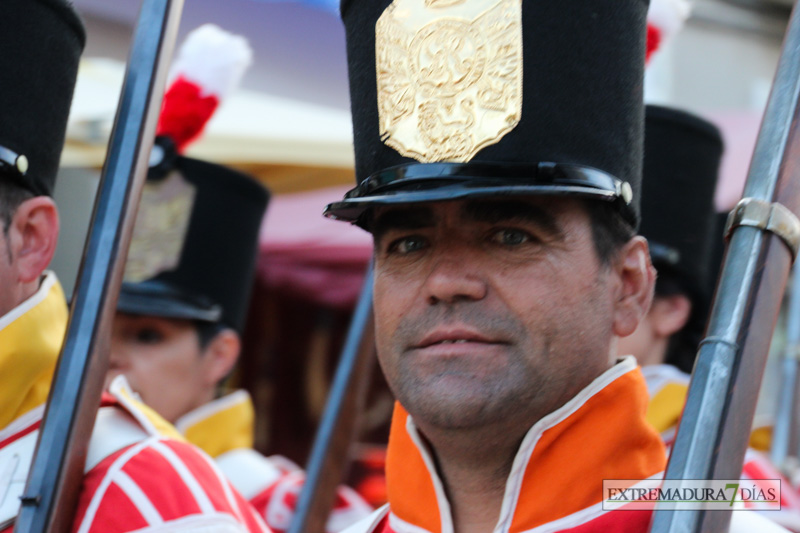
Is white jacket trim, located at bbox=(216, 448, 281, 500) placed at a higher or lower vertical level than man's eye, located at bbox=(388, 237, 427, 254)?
lower

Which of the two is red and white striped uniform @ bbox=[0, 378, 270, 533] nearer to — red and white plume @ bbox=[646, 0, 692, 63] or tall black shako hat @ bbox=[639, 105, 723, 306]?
red and white plume @ bbox=[646, 0, 692, 63]

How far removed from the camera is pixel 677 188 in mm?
3395

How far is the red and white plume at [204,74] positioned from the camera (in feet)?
11.3

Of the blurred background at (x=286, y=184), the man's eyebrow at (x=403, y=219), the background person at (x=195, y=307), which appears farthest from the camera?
the blurred background at (x=286, y=184)

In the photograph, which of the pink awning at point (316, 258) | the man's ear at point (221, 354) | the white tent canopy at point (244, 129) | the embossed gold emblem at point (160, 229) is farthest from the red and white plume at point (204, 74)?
the pink awning at point (316, 258)

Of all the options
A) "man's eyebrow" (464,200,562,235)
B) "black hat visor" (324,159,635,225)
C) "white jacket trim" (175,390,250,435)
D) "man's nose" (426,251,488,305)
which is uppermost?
"black hat visor" (324,159,635,225)

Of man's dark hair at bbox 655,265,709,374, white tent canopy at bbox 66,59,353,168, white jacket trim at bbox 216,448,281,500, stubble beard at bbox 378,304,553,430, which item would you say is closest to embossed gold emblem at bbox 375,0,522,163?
stubble beard at bbox 378,304,553,430

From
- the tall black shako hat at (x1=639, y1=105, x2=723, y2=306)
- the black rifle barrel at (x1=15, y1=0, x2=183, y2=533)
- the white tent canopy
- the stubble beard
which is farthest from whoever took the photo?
the white tent canopy

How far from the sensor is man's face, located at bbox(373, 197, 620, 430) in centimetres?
158

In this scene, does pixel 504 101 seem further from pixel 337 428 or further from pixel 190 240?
pixel 190 240

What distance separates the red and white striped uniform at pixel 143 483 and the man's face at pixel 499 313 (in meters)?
0.64

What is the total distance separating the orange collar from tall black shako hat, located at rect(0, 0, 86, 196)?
1318mm

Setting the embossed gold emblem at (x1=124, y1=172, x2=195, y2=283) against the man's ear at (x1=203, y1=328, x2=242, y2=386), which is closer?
the embossed gold emblem at (x1=124, y1=172, x2=195, y2=283)

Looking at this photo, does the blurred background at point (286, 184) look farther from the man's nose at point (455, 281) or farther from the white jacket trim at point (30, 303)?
the man's nose at point (455, 281)
